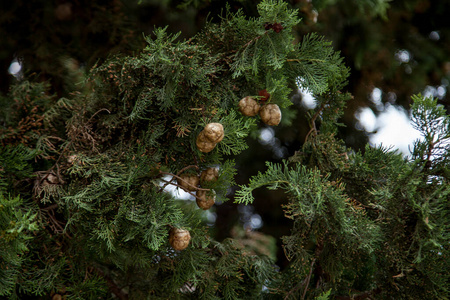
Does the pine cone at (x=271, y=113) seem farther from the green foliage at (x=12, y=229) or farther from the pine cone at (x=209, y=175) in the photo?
the green foliage at (x=12, y=229)

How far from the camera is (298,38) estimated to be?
1150 millimetres

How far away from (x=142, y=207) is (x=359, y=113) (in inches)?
35.7

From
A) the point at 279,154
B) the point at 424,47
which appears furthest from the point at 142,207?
the point at 424,47

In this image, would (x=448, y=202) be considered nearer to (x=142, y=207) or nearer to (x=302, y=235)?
(x=302, y=235)

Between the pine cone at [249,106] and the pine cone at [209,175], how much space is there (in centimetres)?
12

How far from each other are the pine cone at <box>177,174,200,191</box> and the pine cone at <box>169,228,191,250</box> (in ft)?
0.26

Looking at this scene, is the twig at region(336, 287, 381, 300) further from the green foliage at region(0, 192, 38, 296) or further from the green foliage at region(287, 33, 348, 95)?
the green foliage at region(0, 192, 38, 296)

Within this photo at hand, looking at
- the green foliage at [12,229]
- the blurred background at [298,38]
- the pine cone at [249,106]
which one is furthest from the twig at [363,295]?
the green foliage at [12,229]

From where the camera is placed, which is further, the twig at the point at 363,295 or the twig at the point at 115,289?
the twig at the point at 115,289

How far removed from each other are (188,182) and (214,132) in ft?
0.45

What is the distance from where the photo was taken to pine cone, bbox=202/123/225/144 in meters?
0.71

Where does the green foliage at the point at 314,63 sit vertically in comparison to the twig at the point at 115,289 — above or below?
above

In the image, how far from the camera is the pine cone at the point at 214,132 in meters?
0.71

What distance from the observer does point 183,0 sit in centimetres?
101
